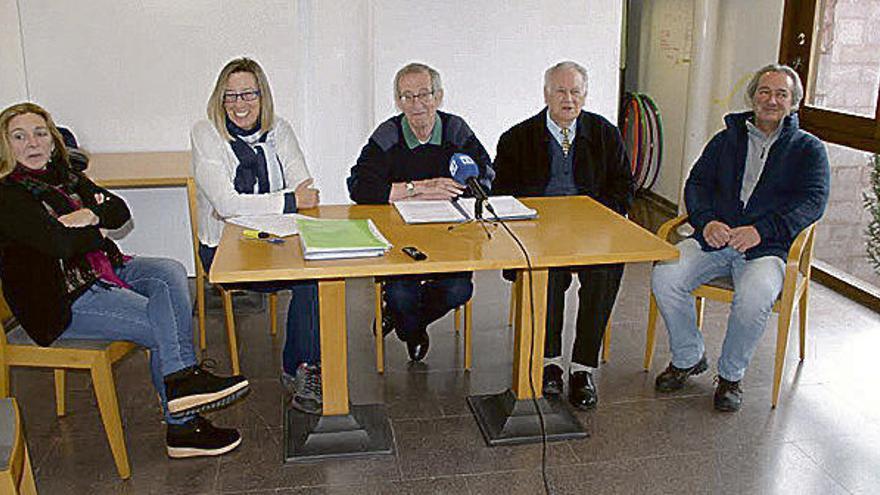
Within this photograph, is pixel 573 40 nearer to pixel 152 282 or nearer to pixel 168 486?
pixel 152 282

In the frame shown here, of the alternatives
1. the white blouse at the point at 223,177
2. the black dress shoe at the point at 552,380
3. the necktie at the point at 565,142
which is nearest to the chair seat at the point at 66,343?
the white blouse at the point at 223,177

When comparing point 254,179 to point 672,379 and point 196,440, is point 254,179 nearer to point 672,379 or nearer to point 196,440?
point 196,440

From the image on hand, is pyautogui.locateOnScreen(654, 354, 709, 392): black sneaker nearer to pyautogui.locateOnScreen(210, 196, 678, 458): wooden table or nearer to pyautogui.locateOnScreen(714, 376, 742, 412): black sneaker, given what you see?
pyautogui.locateOnScreen(714, 376, 742, 412): black sneaker

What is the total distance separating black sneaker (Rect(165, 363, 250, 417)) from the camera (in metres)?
2.67

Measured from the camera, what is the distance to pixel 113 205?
288cm

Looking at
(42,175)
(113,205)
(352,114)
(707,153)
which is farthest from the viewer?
(352,114)

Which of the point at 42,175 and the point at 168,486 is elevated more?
the point at 42,175

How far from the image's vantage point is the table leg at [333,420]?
8.65 feet

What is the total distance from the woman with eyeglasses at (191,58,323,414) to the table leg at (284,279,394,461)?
16 cm

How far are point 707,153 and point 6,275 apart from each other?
2.59 meters

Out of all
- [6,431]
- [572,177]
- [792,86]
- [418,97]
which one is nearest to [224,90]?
[418,97]

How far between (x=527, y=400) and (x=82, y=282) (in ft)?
5.01

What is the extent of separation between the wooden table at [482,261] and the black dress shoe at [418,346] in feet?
1.51

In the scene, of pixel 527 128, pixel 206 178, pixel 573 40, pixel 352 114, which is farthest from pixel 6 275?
pixel 573 40
